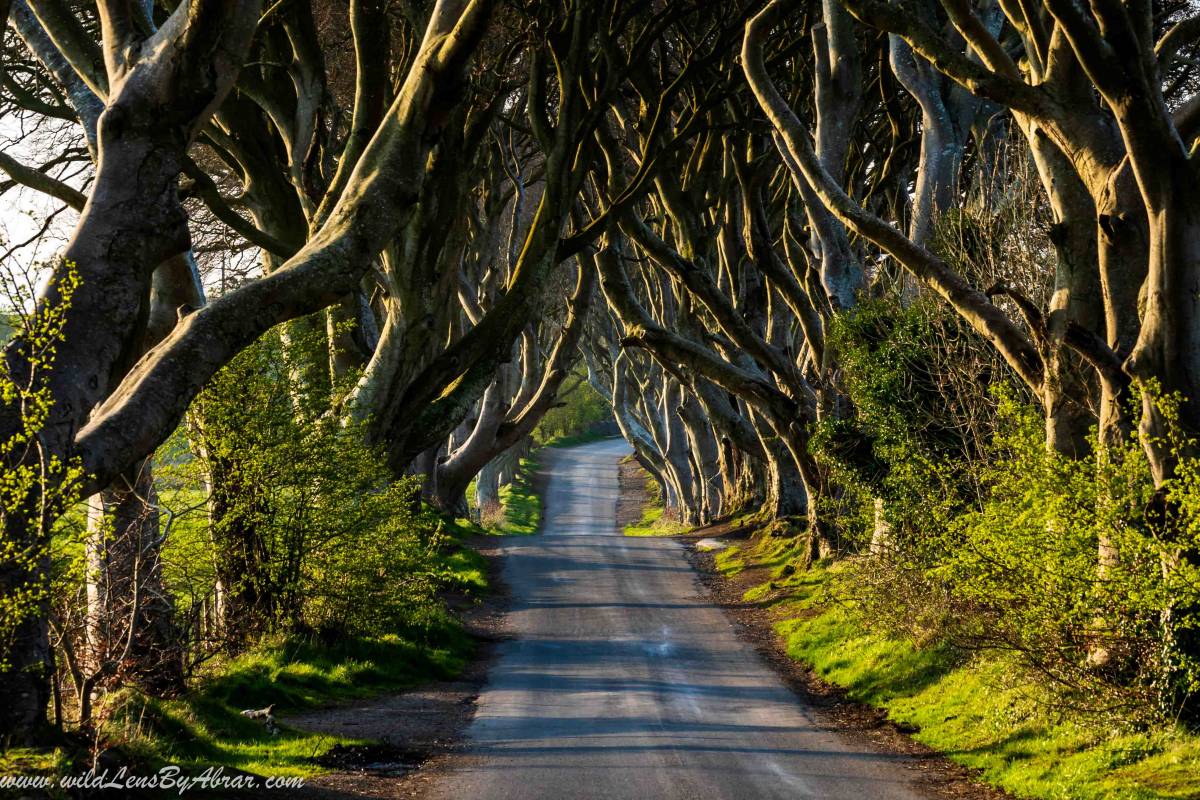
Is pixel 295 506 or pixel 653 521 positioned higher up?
pixel 295 506

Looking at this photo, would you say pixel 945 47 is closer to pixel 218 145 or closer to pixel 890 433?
pixel 890 433

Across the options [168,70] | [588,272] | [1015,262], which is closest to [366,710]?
[168,70]

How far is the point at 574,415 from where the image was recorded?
3425 inches

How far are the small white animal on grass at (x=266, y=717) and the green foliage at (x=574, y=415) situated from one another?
67422 mm

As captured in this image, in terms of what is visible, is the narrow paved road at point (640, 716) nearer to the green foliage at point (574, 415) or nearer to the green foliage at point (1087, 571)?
the green foliage at point (1087, 571)

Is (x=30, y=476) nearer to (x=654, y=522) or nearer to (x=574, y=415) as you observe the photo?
(x=654, y=522)

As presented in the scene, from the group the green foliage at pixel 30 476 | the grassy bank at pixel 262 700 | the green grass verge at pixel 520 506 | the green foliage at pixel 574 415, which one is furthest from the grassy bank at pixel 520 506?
the green foliage at pixel 30 476

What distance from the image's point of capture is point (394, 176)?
8922mm

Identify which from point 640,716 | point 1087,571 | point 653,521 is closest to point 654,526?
point 653,521

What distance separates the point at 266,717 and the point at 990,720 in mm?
6374

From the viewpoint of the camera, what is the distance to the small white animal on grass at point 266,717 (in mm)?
9773

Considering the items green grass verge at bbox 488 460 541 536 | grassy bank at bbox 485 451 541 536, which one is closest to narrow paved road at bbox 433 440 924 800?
grassy bank at bbox 485 451 541 536

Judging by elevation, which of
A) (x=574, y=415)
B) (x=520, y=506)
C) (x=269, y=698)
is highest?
(x=574, y=415)

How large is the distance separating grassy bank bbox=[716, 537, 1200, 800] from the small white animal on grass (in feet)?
19.3
